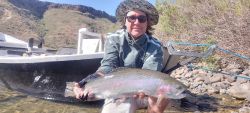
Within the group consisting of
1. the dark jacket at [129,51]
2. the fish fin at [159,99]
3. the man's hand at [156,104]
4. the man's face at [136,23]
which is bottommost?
the man's hand at [156,104]

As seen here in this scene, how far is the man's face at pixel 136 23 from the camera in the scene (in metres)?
4.03

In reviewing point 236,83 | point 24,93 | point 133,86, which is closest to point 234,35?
point 236,83

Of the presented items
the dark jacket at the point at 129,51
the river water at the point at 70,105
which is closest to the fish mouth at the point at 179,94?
the dark jacket at the point at 129,51

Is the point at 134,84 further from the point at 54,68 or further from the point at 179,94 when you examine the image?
the point at 54,68

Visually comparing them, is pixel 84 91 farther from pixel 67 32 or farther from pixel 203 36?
pixel 67 32

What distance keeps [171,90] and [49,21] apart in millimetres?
95463

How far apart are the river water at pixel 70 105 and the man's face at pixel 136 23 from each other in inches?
138

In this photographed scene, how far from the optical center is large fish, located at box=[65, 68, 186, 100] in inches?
137

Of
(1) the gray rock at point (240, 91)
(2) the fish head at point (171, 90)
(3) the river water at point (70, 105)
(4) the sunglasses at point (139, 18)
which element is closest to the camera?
(2) the fish head at point (171, 90)

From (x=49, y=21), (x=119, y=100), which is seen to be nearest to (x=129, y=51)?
(x=119, y=100)

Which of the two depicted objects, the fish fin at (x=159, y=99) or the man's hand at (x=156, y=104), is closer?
the fish fin at (x=159, y=99)

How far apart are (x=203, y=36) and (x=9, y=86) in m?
6.63

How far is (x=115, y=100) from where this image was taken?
3775 mm

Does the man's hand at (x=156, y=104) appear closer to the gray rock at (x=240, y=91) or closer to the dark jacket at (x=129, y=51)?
the dark jacket at (x=129, y=51)
